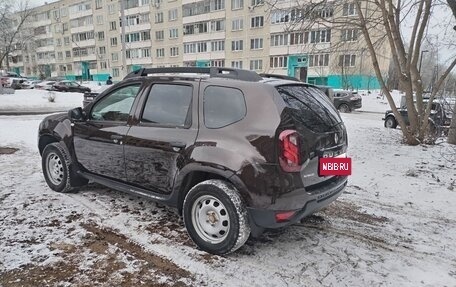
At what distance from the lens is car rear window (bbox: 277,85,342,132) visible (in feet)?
10.4

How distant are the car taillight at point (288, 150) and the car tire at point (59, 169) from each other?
3136mm

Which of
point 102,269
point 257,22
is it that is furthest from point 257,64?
point 102,269

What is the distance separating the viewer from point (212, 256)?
3279 mm

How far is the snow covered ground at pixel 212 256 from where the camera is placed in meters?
2.94

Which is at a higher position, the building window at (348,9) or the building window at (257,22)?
the building window at (257,22)

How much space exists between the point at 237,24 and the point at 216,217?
4645cm

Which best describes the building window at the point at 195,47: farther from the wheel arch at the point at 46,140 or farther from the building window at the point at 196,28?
the wheel arch at the point at 46,140

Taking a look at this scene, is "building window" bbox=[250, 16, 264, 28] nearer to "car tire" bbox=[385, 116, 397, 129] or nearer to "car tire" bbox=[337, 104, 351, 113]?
"car tire" bbox=[337, 104, 351, 113]

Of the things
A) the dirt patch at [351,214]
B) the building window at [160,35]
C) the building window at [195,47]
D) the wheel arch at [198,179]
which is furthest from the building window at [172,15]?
the wheel arch at [198,179]

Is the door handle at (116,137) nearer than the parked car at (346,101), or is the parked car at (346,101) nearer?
the door handle at (116,137)

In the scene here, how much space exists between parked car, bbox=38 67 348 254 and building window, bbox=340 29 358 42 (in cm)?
783

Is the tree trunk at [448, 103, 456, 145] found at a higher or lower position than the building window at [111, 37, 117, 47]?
lower

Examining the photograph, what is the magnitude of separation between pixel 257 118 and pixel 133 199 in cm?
249

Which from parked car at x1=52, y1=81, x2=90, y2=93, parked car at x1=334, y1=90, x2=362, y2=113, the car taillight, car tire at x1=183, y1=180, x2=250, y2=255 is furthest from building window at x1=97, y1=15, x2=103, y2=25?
the car taillight
